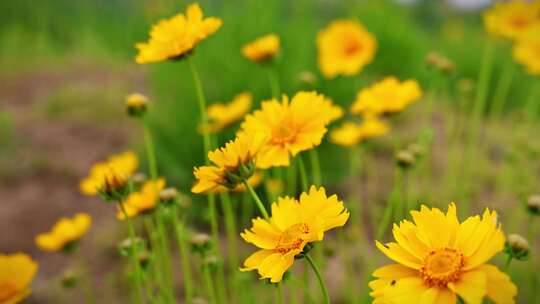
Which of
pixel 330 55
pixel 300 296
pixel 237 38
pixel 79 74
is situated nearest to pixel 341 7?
pixel 79 74

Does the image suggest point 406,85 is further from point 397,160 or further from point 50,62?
point 50,62

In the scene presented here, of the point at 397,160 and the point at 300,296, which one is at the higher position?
the point at 397,160

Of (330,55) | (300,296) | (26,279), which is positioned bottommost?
(300,296)

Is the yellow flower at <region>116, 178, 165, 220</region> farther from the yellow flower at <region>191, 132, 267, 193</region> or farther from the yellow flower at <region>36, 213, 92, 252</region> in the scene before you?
the yellow flower at <region>191, 132, 267, 193</region>

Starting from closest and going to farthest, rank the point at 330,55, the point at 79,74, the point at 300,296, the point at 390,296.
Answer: the point at 390,296, the point at 300,296, the point at 330,55, the point at 79,74

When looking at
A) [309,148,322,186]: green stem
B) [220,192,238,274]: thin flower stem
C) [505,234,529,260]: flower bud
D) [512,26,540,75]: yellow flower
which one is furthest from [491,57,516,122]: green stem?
[505,234,529,260]: flower bud

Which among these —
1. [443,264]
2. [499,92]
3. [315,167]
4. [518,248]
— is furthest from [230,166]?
[499,92]

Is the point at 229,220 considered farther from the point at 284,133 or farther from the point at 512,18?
the point at 512,18
